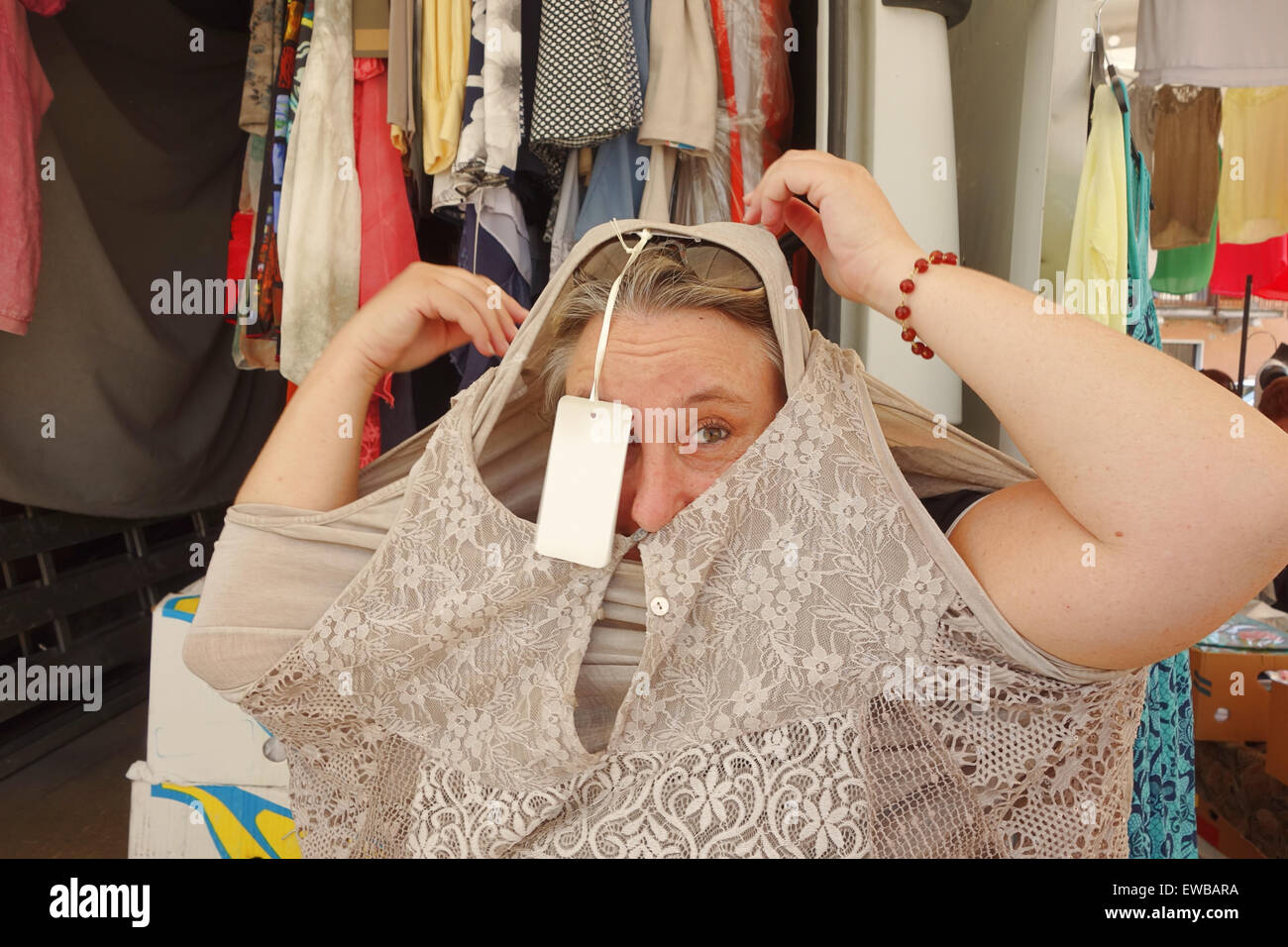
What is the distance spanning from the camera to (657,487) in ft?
2.60

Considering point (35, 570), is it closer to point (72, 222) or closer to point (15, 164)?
point (72, 222)

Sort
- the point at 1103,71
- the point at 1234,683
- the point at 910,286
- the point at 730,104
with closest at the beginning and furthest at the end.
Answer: the point at 910,286 → the point at 1103,71 → the point at 730,104 → the point at 1234,683

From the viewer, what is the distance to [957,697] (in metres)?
0.75

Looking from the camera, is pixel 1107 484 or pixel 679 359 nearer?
pixel 1107 484

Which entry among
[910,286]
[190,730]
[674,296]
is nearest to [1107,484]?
[910,286]

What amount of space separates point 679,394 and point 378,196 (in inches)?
38.4

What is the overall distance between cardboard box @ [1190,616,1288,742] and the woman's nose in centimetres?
166

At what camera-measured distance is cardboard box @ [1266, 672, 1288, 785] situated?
1573 mm

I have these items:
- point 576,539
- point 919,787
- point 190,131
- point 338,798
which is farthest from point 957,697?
point 190,131

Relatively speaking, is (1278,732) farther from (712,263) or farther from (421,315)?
(421,315)

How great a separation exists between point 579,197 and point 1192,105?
4.20 ft

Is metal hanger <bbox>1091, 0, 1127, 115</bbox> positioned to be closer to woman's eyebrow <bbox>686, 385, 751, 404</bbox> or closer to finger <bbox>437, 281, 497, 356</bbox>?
woman's eyebrow <bbox>686, 385, 751, 404</bbox>

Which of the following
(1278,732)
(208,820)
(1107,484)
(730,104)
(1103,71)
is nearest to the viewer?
(1107,484)

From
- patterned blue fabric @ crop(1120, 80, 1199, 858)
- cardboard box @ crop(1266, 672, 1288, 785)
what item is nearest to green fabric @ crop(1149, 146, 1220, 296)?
patterned blue fabric @ crop(1120, 80, 1199, 858)
